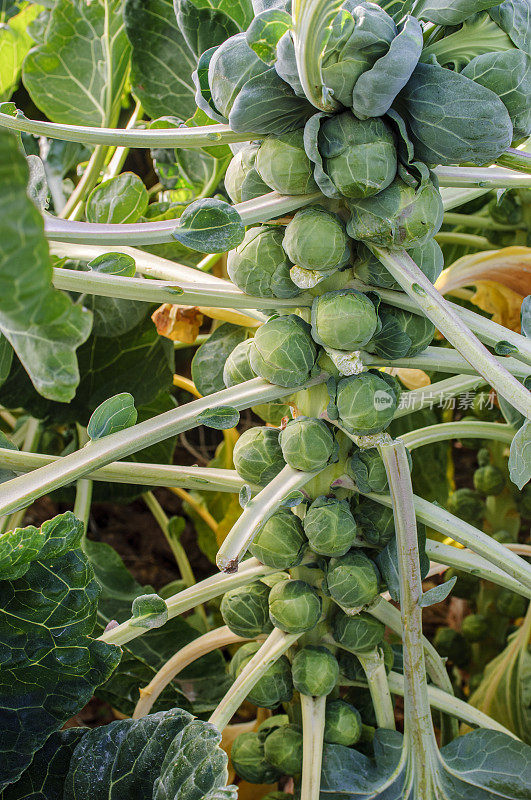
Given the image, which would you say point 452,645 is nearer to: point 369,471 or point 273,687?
point 273,687

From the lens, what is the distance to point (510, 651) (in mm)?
1185

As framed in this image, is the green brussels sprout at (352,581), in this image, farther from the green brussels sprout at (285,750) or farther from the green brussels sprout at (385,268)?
the green brussels sprout at (385,268)

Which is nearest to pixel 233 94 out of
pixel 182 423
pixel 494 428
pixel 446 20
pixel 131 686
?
pixel 446 20

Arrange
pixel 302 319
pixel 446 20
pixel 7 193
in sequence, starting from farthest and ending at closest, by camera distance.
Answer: pixel 302 319, pixel 446 20, pixel 7 193

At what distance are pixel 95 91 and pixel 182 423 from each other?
2.17ft

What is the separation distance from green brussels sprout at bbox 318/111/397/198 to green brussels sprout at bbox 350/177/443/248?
1 cm

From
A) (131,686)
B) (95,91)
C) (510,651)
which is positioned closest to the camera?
(131,686)

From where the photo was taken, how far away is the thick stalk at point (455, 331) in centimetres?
53

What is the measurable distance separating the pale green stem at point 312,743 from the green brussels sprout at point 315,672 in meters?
0.01

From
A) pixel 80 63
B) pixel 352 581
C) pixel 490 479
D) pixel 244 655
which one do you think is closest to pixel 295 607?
pixel 352 581

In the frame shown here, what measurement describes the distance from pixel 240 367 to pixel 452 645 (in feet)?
2.89

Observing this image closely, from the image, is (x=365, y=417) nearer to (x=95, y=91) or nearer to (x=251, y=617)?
(x=251, y=617)

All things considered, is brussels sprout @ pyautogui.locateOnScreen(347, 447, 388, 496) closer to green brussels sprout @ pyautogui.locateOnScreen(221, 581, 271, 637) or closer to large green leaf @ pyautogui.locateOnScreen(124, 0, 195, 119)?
green brussels sprout @ pyautogui.locateOnScreen(221, 581, 271, 637)

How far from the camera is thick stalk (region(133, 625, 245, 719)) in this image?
81cm
